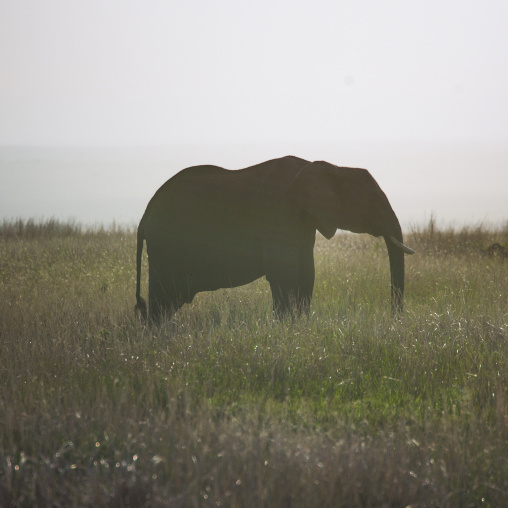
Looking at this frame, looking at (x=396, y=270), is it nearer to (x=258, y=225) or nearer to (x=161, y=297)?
(x=258, y=225)

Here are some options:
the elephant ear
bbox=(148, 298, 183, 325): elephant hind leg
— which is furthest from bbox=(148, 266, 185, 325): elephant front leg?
the elephant ear

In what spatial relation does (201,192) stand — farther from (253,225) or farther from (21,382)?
(21,382)

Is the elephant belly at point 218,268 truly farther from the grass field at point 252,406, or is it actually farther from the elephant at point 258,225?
the grass field at point 252,406

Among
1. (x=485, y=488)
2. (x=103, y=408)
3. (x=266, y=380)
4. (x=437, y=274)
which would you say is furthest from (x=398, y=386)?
(x=437, y=274)

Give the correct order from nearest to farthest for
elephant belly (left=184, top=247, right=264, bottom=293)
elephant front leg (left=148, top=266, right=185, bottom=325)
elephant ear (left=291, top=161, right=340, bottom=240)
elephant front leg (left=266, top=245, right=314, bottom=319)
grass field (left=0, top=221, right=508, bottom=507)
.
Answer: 1. grass field (left=0, top=221, right=508, bottom=507)
2. elephant ear (left=291, top=161, right=340, bottom=240)
3. elephant front leg (left=266, top=245, right=314, bottom=319)
4. elephant belly (left=184, top=247, right=264, bottom=293)
5. elephant front leg (left=148, top=266, right=185, bottom=325)

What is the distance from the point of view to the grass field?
3.02 m

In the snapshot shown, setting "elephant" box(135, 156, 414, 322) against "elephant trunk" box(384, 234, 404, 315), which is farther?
"elephant trunk" box(384, 234, 404, 315)

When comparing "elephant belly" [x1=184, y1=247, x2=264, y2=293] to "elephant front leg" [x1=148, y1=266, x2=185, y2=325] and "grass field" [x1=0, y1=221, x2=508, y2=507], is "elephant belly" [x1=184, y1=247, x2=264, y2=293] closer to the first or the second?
"elephant front leg" [x1=148, y1=266, x2=185, y2=325]

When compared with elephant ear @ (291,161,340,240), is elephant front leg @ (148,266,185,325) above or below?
below

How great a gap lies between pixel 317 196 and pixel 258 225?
0.65 metres

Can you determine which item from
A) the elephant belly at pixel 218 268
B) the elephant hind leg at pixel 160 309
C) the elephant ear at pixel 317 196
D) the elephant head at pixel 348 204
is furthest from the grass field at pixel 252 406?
the elephant ear at pixel 317 196

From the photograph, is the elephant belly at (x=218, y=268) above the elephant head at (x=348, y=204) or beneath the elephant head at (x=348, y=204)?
beneath

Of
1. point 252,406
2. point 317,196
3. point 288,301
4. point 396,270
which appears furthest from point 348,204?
point 252,406

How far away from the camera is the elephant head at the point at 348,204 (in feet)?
18.9
